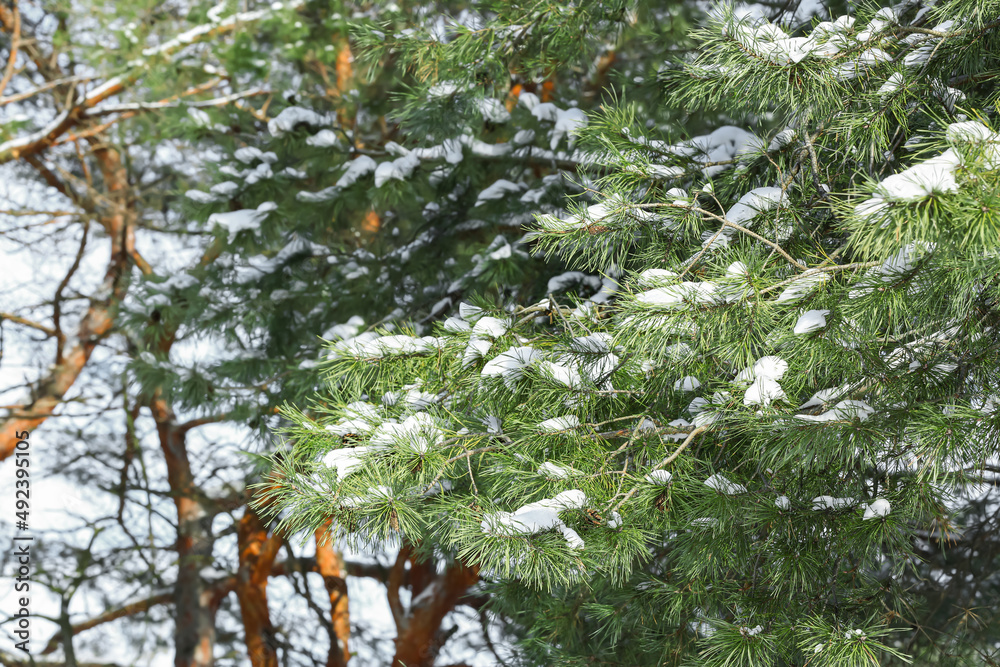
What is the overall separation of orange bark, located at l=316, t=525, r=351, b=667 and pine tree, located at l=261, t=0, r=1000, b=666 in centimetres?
434

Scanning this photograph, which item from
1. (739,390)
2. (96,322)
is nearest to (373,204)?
(739,390)

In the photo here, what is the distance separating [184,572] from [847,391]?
18.7ft

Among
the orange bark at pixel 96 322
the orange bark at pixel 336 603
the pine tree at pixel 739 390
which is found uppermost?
the orange bark at pixel 96 322

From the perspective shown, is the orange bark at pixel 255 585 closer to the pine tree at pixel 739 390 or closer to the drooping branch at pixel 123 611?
the drooping branch at pixel 123 611

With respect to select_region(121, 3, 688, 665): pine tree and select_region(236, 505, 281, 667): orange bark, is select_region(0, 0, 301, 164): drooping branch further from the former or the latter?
select_region(236, 505, 281, 667): orange bark

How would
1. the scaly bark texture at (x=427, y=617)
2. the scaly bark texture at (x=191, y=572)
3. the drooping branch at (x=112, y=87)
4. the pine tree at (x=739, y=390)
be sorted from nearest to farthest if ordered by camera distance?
the pine tree at (x=739, y=390) < the drooping branch at (x=112, y=87) < the scaly bark texture at (x=427, y=617) < the scaly bark texture at (x=191, y=572)

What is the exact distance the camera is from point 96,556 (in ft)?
18.8

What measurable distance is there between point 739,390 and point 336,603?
200 inches

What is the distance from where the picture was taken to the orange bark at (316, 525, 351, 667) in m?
5.71

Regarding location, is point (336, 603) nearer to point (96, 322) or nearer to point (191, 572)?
point (191, 572)

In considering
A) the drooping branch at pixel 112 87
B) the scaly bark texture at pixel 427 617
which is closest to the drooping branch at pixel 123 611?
A: the scaly bark texture at pixel 427 617

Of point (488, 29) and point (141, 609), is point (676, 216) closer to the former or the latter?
point (488, 29)

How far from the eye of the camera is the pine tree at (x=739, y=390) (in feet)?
4.35

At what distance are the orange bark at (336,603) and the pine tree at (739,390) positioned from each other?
14.2 feet
